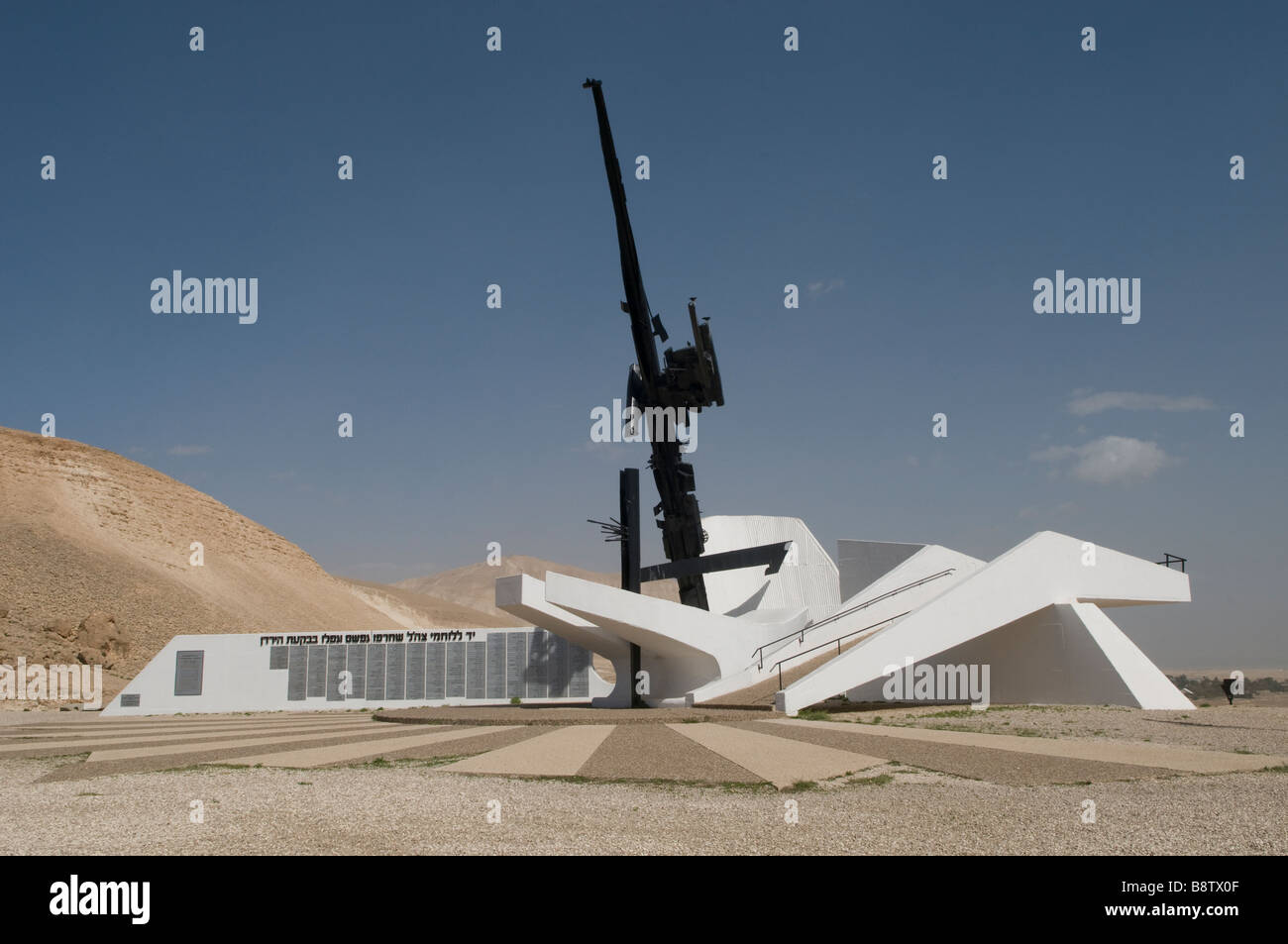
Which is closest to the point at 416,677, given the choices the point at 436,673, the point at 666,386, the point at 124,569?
the point at 436,673

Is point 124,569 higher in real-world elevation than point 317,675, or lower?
higher

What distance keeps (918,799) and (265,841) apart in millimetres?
4805

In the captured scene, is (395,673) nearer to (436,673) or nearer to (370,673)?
(370,673)

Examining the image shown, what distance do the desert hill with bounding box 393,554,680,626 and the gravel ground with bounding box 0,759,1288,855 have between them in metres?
123

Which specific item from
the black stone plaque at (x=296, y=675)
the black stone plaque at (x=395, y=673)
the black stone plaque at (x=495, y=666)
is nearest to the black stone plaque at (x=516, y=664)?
the black stone plaque at (x=495, y=666)

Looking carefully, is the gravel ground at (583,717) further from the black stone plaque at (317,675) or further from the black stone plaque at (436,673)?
the black stone plaque at (317,675)

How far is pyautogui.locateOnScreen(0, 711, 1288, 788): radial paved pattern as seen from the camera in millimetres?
8797

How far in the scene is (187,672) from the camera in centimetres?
2684

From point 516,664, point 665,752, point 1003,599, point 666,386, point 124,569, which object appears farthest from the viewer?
point 124,569

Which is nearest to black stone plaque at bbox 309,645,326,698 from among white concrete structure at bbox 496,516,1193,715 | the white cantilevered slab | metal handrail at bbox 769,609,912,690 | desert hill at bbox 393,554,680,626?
white concrete structure at bbox 496,516,1193,715

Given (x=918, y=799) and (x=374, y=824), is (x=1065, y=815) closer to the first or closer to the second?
(x=918, y=799)

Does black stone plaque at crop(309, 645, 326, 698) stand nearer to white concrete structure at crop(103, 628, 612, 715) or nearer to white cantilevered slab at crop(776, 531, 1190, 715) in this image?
white concrete structure at crop(103, 628, 612, 715)

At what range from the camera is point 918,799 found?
279 inches

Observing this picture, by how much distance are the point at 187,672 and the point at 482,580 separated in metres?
122
